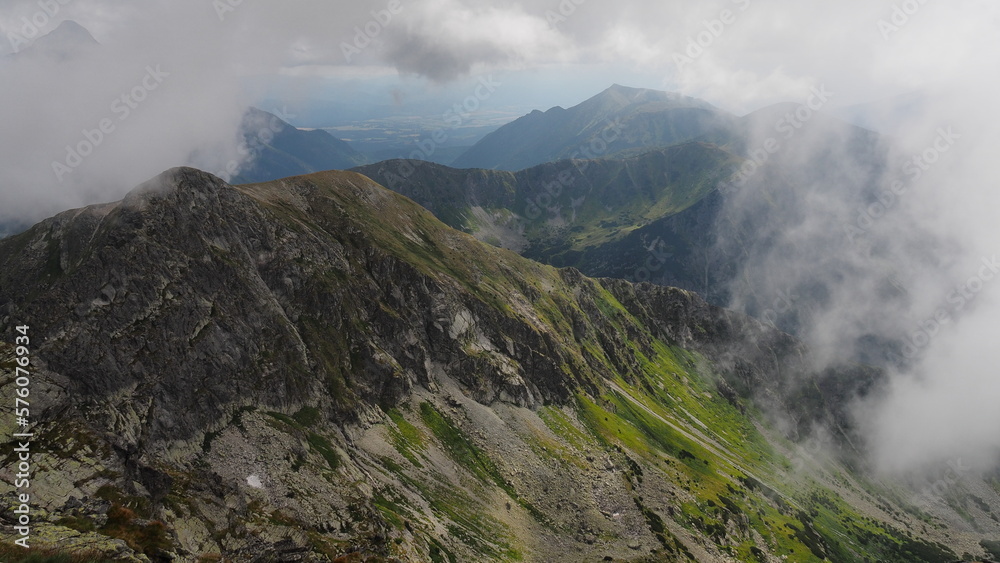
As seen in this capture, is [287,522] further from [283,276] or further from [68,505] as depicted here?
[283,276]

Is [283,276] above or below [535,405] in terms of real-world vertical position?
above

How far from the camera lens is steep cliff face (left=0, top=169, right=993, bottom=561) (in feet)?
170

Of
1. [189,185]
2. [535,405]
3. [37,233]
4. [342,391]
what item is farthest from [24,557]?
[535,405]

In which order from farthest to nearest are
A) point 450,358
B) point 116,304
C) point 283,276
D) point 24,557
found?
point 450,358, point 283,276, point 116,304, point 24,557

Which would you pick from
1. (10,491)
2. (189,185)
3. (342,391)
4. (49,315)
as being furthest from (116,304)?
(10,491)

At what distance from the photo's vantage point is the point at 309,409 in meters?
99.4

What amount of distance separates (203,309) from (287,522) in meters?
58.8

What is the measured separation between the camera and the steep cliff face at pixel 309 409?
51.9 m

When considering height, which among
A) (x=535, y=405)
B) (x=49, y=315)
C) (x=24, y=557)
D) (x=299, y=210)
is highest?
(x=299, y=210)

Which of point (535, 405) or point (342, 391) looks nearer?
point (342, 391)

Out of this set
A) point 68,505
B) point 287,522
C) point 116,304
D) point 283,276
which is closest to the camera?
point 68,505

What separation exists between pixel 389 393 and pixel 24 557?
324 ft

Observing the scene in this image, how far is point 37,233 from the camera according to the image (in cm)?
10469

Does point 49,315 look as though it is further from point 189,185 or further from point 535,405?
point 535,405
